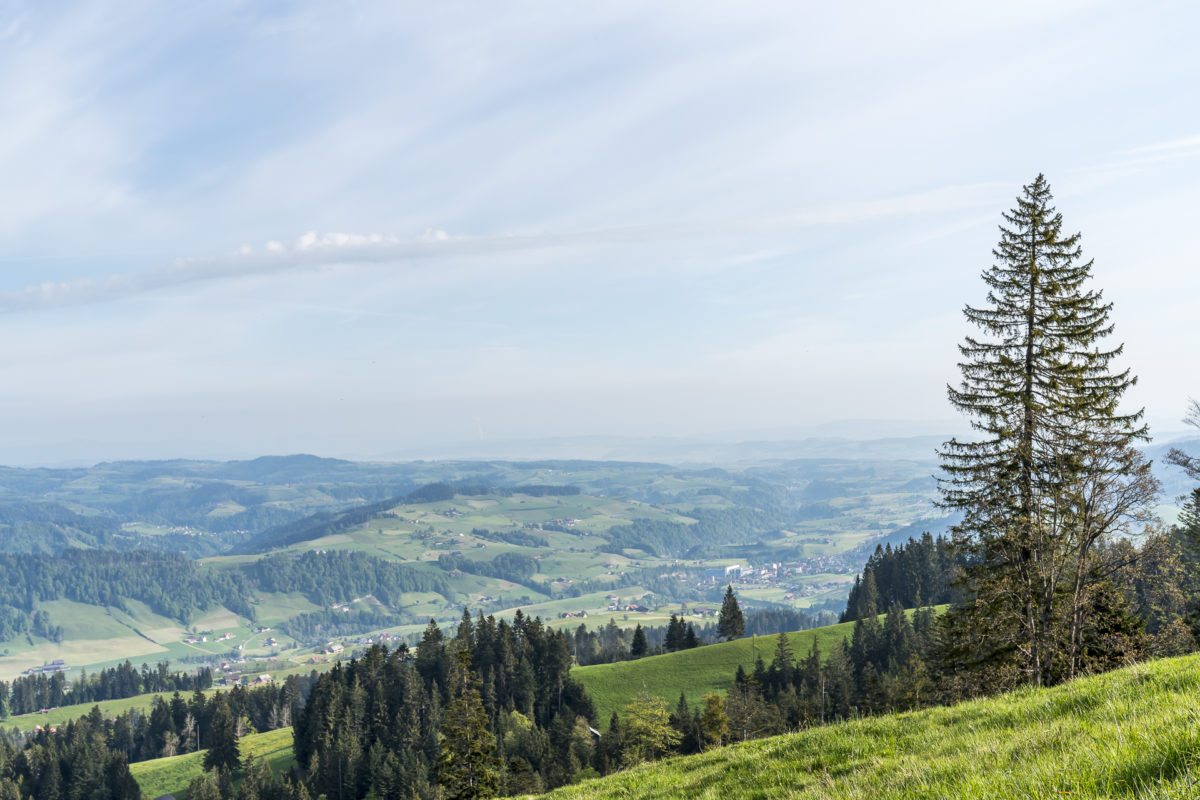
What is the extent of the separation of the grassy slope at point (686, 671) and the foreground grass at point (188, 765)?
56.3 meters

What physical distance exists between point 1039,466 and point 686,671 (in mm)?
113149

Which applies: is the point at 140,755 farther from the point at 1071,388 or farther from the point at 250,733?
the point at 1071,388

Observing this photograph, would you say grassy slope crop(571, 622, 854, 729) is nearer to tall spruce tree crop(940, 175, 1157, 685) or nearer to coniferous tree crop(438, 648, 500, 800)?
coniferous tree crop(438, 648, 500, 800)

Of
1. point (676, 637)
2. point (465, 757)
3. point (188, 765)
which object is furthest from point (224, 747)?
point (465, 757)

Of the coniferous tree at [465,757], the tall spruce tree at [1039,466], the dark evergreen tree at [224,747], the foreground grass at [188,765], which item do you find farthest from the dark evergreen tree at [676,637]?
the tall spruce tree at [1039,466]

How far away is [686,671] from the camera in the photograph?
13662cm

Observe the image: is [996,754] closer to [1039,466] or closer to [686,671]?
[1039,466]

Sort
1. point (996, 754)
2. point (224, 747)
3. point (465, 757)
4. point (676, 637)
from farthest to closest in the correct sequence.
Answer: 1. point (676, 637)
2. point (224, 747)
3. point (465, 757)
4. point (996, 754)

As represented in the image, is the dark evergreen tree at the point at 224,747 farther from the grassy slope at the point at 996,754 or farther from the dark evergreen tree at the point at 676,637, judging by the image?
the grassy slope at the point at 996,754

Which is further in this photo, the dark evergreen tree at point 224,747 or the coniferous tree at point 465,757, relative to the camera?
the dark evergreen tree at point 224,747

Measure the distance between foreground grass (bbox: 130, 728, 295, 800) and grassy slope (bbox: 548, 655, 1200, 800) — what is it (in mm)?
139202

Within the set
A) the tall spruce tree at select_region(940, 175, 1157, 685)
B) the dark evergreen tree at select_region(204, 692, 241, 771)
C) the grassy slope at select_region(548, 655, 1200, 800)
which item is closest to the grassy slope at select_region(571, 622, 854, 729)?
the dark evergreen tree at select_region(204, 692, 241, 771)

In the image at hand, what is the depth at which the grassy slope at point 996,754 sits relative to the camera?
6.99 metres

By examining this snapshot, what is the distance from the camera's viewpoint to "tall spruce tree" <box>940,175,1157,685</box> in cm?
3028
